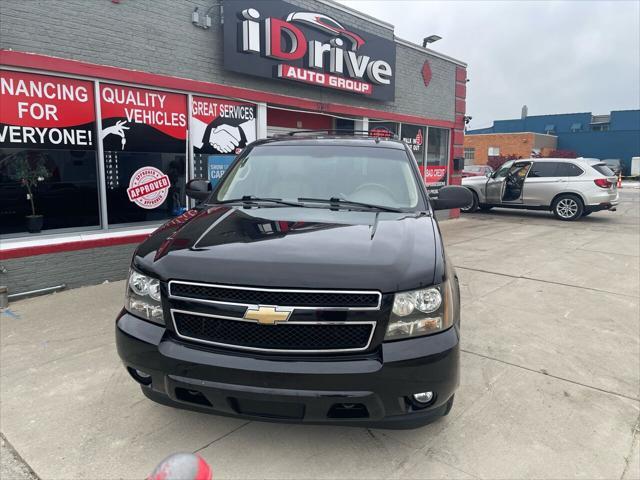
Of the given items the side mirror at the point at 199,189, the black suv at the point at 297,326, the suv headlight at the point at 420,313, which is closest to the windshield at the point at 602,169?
the side mirror at the point at 199,189

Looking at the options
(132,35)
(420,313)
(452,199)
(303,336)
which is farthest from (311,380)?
(132,35)

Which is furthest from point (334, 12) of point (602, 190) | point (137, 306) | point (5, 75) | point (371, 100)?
point (602, 190)

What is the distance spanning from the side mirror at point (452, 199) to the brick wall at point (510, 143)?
4407cm

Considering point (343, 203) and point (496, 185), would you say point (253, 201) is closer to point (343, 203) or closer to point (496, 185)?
point (343, 203)

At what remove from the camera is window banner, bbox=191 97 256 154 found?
714 centimetres

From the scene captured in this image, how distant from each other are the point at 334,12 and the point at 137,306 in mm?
8089

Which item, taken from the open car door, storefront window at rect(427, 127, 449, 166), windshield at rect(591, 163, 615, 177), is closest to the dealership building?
storefront window at rect(427, 127, 449, 166)

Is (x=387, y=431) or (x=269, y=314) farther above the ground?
(x=269, y=314)

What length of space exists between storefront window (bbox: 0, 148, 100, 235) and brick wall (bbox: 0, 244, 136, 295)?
0.45 meters

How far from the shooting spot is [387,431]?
9.43 ft

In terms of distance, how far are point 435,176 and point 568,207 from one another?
4.11 meters

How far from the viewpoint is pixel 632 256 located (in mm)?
8273

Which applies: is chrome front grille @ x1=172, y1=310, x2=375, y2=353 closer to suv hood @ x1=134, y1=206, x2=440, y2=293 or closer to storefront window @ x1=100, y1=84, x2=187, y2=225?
suv hood @ x1=134, y1=206, x2=440, y2=293

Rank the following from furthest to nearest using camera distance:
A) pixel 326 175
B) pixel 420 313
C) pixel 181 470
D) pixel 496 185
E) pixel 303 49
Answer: pixel 496 185, pixel 303 49, pixel 326 175, pixel 420 313, pixel 181 470
